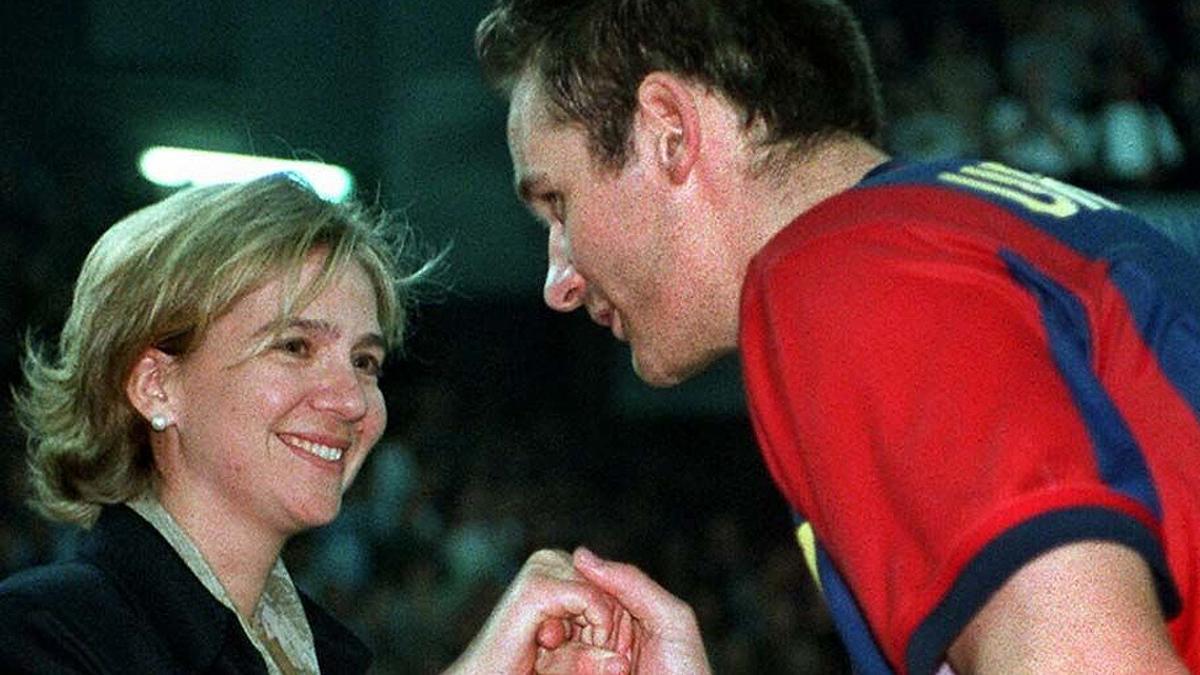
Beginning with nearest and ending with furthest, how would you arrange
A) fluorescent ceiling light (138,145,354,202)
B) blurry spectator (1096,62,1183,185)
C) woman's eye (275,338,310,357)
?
woman's eye (275,338,310,357) < blurry spectator (1096,62,1183,185) < fluorescent ceiling light (138,145,354,202)

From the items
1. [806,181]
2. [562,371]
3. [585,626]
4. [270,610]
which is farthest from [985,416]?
[562,371]

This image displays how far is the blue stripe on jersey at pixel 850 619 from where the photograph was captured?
4.76 ft

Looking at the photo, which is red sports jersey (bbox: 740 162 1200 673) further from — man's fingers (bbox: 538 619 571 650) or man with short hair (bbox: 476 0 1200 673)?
man's fingers (bbox: 538 619 571 650)

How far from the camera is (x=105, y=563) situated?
2.78 m

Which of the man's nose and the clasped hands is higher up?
the man's nose

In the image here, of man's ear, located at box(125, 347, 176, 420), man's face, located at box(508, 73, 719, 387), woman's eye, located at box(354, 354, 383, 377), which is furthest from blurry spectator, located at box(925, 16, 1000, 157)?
man's face, located at box(508, 73, 719, 387)

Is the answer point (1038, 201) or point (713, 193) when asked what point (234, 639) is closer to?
point (713, 193)

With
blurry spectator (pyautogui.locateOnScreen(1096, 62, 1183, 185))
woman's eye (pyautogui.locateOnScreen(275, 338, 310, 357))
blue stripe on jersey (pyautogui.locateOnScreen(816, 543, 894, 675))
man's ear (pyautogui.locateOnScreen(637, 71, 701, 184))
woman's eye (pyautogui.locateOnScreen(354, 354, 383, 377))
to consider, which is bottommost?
blurry spectator (pyautogui.locateOnScreen(1096, 62, 1183, 185))

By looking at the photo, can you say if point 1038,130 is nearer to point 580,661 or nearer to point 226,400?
point 226,400

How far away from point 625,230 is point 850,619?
47cm

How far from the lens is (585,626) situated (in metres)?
2.46

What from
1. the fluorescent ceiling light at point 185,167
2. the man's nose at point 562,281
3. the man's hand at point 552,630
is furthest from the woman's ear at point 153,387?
the fluorescent ceiling light at point 185,167

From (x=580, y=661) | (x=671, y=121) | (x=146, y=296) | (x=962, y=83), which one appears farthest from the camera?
(x=962, y=83)

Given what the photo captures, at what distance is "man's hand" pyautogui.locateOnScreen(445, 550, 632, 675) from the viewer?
2.41 m
